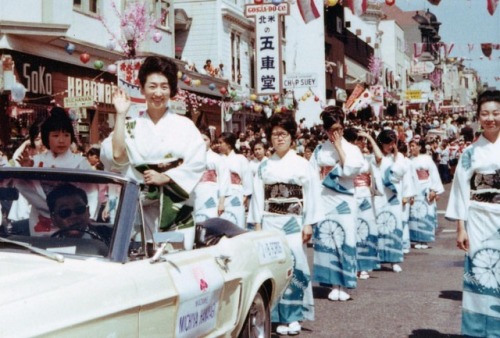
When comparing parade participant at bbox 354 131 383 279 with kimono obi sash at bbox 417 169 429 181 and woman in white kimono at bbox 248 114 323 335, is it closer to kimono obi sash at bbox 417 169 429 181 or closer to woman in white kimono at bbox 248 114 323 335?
woman in white kimono at bbox 248 114 323 335

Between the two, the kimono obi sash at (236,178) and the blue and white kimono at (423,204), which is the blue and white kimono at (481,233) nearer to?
the kimono obi sash at (236,178)

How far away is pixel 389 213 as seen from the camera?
11.7m

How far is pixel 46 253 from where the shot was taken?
3625 millimetres

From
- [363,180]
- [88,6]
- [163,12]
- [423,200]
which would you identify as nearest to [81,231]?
[363,180]

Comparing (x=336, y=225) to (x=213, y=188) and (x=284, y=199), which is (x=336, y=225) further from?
(x=213, y=188)

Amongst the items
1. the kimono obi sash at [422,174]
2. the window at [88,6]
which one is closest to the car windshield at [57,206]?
the kimono obi sash at [422,174]

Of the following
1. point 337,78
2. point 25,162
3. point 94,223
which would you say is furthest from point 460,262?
point 337,78

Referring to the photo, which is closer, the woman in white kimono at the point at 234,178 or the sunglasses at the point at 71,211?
the sunglasses at the point at 71,211

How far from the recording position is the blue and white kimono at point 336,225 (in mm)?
8672

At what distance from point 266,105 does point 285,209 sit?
74.9 ft

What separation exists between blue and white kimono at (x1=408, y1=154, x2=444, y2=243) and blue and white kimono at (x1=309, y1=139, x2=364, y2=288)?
535cm

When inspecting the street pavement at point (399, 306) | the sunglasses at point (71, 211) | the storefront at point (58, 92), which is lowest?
the street pavement at point (399, 306)

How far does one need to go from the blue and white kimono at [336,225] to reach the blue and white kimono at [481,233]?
242 centimetres

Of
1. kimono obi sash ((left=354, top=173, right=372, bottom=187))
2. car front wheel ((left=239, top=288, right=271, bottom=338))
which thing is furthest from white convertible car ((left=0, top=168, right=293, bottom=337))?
kimono obi sash ((left=354, top=173, right=372, bottom=187))
